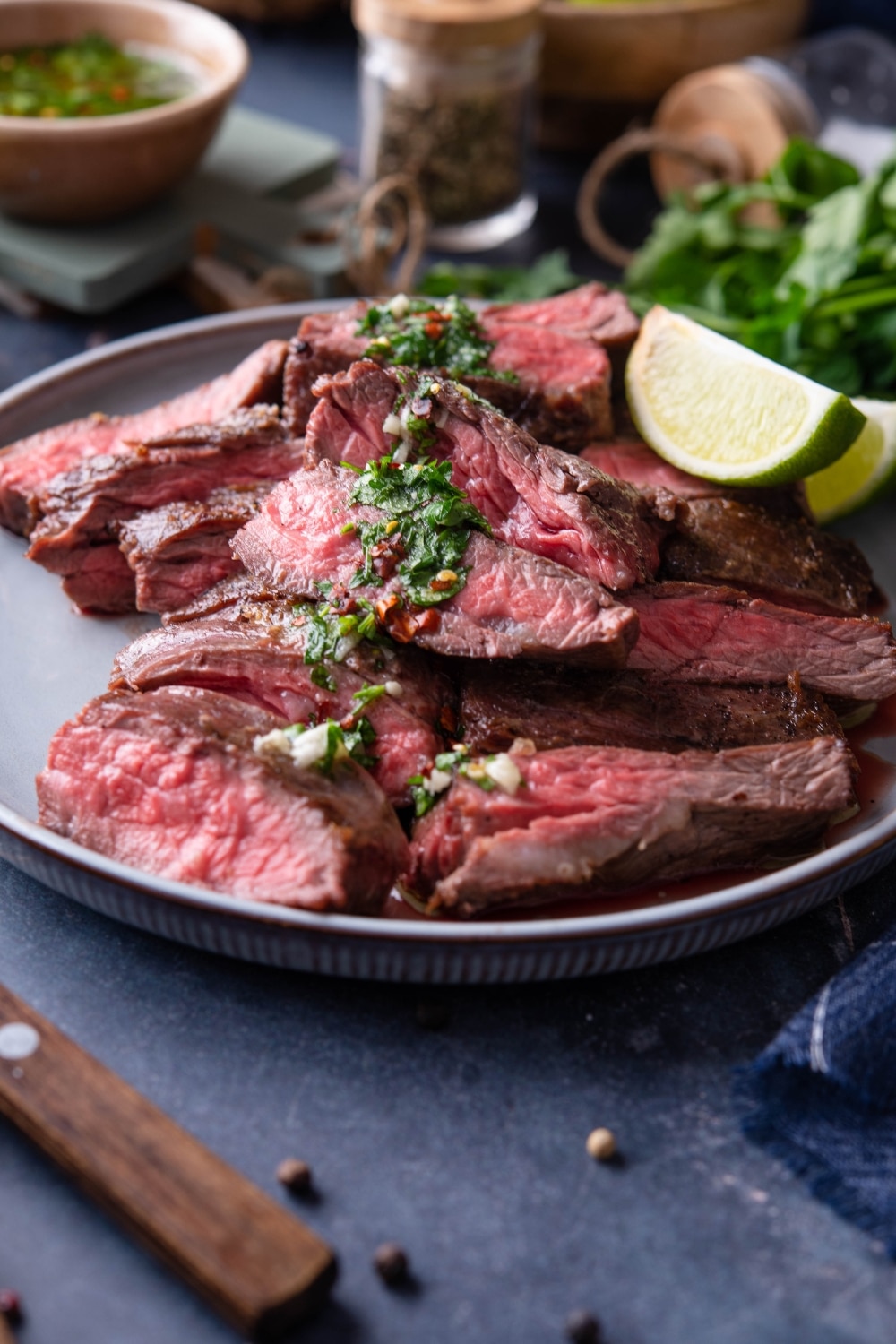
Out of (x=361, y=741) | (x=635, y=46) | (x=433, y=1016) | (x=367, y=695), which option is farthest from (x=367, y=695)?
(x=635, y=46)

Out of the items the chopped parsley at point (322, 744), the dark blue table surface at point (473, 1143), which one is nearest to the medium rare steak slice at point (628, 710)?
the chopped parsley at point (322, 744)

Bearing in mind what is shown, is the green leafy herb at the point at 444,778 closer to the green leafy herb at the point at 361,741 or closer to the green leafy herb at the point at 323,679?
the green leafy herb at the point at 361,741

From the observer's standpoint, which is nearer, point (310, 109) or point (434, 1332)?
point (434, 1332)

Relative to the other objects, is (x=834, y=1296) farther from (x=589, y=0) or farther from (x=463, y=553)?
(x=589, y=0)

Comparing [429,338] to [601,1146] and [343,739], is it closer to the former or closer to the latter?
[343,739]

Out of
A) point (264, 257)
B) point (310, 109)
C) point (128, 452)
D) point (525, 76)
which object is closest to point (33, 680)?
point (128, 452)

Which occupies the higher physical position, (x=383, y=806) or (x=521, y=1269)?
(x=383, y=806)
